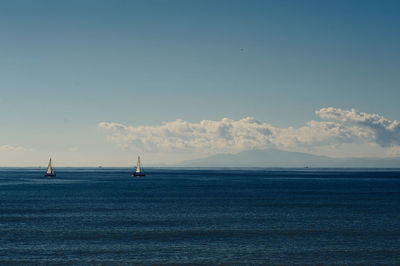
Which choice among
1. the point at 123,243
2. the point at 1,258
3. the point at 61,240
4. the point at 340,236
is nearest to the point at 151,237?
the point at 123,243

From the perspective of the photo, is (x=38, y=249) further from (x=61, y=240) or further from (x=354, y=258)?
(x=354, y=258)

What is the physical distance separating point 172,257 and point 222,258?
552 centimetres

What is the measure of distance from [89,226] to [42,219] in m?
13.1

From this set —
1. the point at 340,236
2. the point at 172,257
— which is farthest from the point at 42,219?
the point at 340,236

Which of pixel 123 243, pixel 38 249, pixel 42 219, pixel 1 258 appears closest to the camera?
pixel 1 258

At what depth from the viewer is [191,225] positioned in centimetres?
7412

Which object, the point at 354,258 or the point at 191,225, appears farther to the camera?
the point at 191,225

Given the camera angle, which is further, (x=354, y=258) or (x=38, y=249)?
(x=38, y=249)

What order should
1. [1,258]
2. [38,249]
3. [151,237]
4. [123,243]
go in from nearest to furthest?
[1,258], [38,249], [123,243], [151,237]

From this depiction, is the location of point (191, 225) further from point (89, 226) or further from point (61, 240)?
point (61, 240)

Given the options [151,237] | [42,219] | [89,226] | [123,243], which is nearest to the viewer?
[123,243]

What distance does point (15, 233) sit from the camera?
6600 centimetres

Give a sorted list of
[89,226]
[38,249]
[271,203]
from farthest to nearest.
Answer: [271,203] → [89,226] → [38,249]

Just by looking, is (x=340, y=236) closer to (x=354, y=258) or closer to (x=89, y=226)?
(x=354, y=258)
